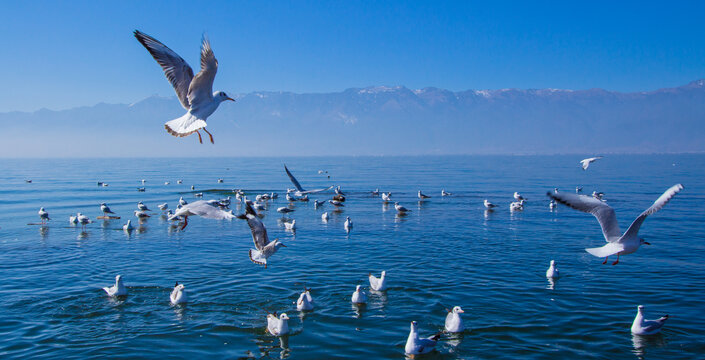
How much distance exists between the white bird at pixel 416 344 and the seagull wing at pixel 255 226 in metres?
3.99

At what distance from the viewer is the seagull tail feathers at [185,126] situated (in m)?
8.68

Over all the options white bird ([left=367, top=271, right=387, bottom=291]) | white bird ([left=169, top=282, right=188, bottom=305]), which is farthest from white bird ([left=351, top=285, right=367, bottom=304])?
white bird ([left=169, top=282, right=188, bottom=305])

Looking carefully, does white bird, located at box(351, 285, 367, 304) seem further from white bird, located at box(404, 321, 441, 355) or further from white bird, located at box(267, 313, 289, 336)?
white bird, located at box(404, 321, 441, 355)

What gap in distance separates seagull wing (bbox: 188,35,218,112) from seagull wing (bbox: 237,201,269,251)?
2301 mm

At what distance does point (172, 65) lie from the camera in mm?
9438

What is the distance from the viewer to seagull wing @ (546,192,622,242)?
922 centimetres

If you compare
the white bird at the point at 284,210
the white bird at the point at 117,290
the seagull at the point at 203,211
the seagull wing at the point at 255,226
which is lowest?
the white bird at the point at 117,290

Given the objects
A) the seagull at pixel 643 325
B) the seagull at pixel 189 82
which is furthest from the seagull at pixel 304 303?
the seagull at pixel 643 325

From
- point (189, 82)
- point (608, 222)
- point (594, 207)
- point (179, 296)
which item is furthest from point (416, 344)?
point (189, 82)

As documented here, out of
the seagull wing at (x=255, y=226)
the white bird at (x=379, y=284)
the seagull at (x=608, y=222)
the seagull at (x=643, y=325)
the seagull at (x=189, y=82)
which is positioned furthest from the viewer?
the white bird at (x=379, y=284)

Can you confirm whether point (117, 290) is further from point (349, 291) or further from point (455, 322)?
point (455, 322)

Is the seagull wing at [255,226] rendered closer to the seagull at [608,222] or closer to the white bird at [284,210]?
the seagull at [608,222]

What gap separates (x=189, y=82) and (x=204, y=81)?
415mm

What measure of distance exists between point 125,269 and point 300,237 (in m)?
7.92
